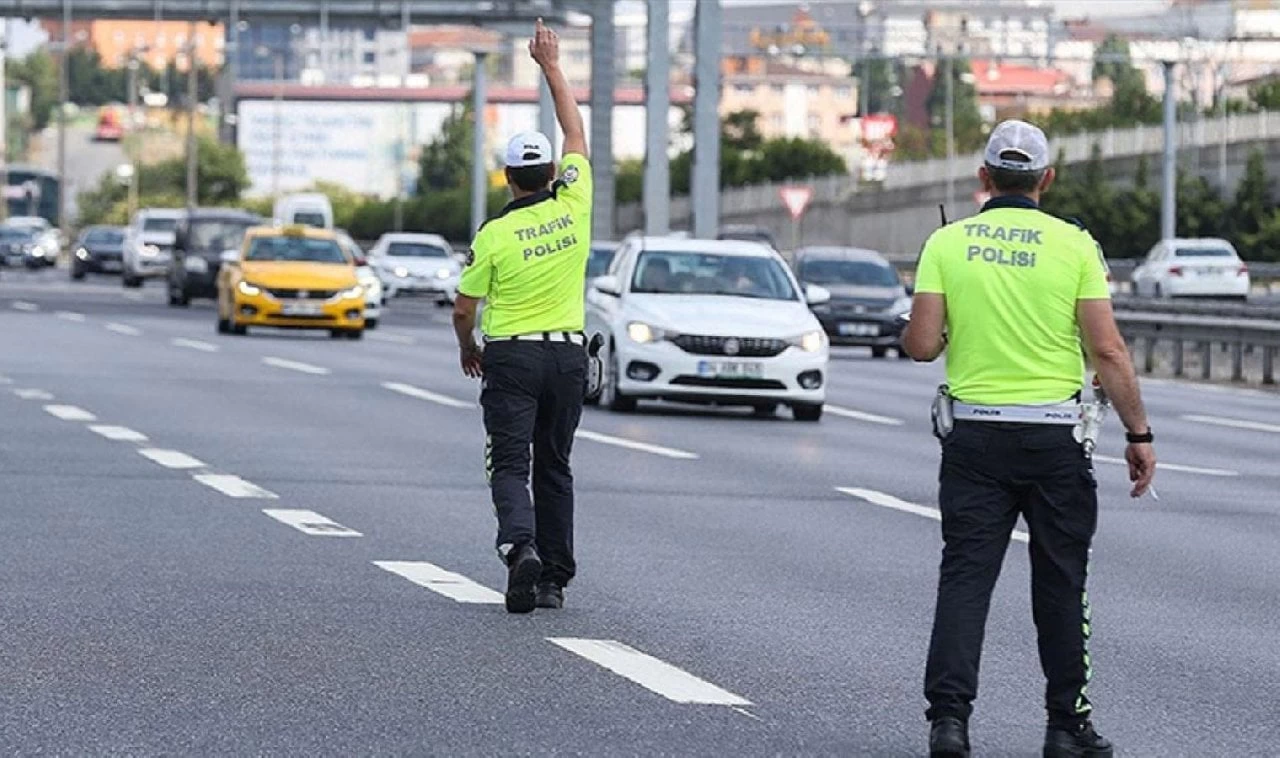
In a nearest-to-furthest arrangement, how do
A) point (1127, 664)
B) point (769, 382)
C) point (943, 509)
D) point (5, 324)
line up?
point (943, 509), point (1127, 664), point (769, 382), point (5, 324)

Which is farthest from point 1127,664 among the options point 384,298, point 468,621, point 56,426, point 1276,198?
point 1276,198

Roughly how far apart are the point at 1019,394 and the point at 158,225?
67998 mm

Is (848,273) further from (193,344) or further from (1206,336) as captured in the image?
(193,344)

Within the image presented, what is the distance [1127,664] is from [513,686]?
220 centimetres

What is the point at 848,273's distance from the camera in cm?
4594

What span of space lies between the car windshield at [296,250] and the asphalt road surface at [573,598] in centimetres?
2004

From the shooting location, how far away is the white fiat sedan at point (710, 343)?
2675 centimetres

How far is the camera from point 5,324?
46.1 m

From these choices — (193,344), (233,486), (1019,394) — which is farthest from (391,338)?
(1019,394)

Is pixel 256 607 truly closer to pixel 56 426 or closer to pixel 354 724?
pixel 354 724

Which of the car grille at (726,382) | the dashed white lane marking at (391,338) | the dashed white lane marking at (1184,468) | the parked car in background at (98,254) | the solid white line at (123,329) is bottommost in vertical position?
the parked car in background at (98,254)

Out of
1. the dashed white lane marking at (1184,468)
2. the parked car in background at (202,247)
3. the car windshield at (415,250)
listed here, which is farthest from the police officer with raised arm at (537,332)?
the car windshield at (415,250)

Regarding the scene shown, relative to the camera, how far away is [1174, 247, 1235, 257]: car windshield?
210ft

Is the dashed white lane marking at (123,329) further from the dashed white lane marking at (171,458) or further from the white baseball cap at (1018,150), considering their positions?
the white baseball cap at (1018,150)
